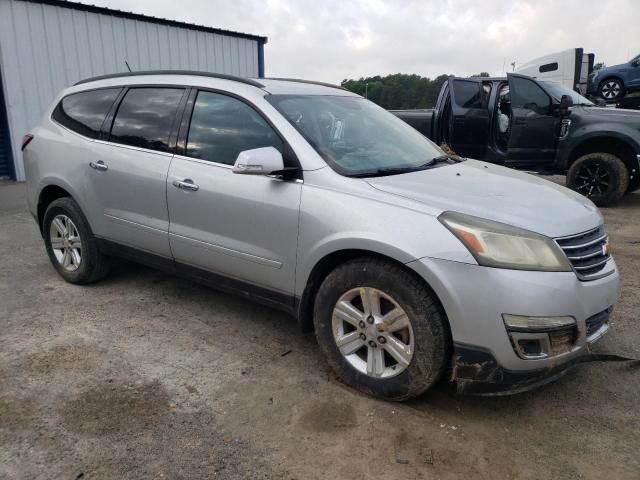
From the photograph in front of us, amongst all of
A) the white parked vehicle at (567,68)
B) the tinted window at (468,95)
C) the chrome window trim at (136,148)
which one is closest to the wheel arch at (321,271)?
the chrome window trim at (136,148)

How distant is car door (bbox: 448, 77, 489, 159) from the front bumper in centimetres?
636

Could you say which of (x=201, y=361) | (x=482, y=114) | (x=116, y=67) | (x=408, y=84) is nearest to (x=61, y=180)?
(x=201, y=361)

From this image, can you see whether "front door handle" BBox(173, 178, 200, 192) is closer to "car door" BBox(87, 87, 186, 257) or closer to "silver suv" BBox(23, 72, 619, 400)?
"silver suv" BBox(23, 72, 619, 400)

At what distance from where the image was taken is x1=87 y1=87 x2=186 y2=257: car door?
12.1 feet

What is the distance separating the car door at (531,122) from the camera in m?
8.05

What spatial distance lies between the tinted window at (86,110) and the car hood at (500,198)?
2480mm

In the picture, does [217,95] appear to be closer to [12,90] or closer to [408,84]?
[12,90]

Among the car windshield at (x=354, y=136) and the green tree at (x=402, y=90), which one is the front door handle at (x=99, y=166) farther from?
the green tree at (x=402, y=90)

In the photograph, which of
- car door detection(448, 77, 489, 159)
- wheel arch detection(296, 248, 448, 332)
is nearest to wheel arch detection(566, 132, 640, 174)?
car door detection(448, 77, 489, 159)

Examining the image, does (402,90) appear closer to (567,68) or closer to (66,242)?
(567,68)

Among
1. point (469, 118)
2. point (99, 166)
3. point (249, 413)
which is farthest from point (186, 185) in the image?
point (469, 118)

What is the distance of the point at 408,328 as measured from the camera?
265 centimetres

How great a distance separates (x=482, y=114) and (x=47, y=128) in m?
6.40

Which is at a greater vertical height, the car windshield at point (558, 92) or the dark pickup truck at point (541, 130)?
the car windshield at point (558, 92)
